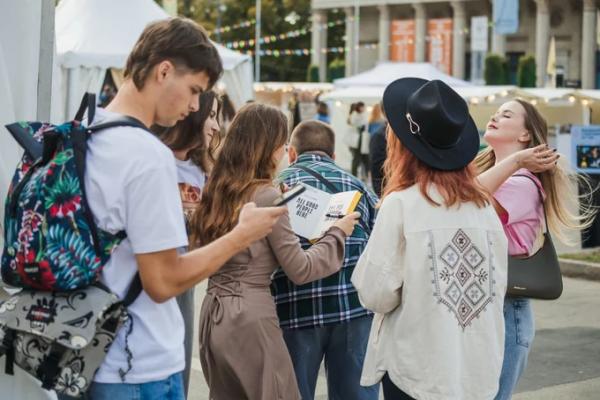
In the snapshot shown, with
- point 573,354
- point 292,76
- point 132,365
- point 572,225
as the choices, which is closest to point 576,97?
point 573,354

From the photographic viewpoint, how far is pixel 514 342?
4480 mm

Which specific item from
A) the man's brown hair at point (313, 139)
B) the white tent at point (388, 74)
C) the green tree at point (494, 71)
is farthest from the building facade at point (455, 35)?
the man's brown hair at point (313, 139)

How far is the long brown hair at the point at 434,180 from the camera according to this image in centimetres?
375

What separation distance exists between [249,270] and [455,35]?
81.5 metres

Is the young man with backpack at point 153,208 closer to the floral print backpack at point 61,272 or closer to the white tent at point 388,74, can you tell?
the floral print backpack at point 61,272

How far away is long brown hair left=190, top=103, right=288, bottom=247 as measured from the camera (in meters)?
4.37

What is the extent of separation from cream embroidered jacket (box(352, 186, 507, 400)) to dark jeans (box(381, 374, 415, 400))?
0.18 feet

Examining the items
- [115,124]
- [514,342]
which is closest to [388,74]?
[514,342]

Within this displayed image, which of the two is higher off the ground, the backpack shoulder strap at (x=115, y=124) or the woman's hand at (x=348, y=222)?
the backpack shoulder strap at (x=115, y=124)

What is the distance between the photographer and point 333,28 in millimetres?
95188

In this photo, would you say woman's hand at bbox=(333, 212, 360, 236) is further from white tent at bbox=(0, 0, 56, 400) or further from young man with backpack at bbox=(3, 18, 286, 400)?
young man with backpack at bbox=(3, 18, 286, 400)

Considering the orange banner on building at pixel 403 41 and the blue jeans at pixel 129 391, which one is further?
the orange banner on building at pixel 403 41

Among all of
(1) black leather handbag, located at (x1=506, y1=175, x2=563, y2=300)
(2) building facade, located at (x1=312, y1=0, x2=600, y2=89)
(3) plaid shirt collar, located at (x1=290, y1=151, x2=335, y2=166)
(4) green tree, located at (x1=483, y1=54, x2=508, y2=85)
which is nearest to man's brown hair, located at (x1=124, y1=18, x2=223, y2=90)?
(1) black leather handbag, located at (x1=506, y1=175, x2=563, y2=300)

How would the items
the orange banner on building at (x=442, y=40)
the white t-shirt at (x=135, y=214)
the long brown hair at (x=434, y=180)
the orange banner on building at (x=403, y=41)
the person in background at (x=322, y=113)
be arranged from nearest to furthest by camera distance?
the white t-shirt at (x=135, y=214), the long brown hair at (x=434, y=180), the person in background at (x=322, y=113), the orange banner on building at (x=442, y=40), the orange banner on building at (x=403, y=41)
